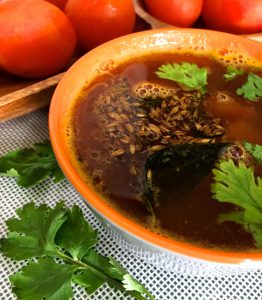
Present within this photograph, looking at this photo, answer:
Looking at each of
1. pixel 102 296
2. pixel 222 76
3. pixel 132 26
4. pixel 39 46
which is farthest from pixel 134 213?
pixel 132 26

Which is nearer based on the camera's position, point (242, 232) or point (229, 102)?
point (242, 232)

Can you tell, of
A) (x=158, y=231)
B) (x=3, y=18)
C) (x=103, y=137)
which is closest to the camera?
(x=158, y=231)

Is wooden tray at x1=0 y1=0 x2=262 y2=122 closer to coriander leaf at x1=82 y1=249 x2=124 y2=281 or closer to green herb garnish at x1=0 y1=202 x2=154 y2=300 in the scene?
green herb garnish at x1=0 y1=202 x2=154 y2=300

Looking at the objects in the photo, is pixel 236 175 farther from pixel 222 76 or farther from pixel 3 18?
pixel 3 18

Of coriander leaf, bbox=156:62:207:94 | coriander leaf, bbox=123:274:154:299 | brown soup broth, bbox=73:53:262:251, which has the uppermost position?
coriander leaf, bbox=156:62:207:94

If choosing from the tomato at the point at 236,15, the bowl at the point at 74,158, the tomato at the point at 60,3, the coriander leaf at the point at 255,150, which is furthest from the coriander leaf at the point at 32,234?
the tomato at the point at 236,15

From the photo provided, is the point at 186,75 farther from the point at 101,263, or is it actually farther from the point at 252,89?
the point at 101,263

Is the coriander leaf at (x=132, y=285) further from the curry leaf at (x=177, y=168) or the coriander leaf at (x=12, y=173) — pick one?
the coriander leaf at (x=12, y=173)

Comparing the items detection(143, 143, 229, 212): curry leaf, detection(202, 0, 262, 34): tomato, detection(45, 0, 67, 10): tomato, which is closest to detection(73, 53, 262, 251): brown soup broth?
detection(143, 143, 229, 212): curry leaf

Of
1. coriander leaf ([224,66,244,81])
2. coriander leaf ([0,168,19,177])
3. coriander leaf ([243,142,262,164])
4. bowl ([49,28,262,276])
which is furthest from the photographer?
coriander leaf ([224,66,244,81])
